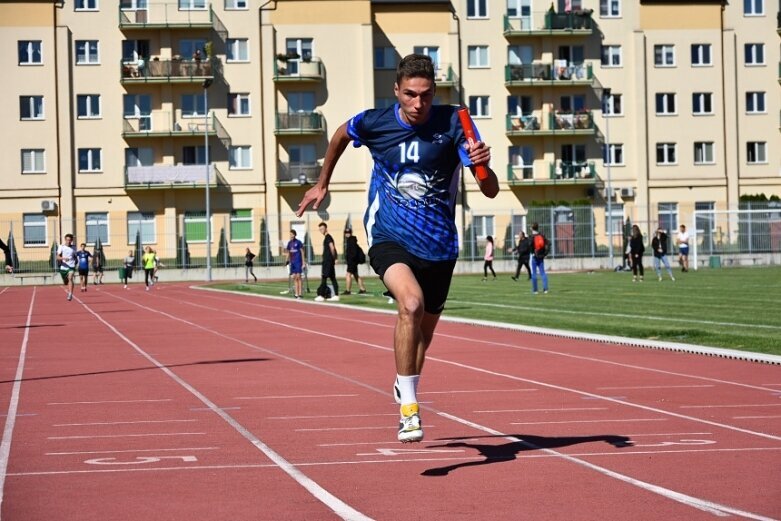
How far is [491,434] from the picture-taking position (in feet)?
32.5

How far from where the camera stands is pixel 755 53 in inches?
3068

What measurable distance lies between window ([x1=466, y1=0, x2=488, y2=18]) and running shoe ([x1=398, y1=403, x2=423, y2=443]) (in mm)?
68572

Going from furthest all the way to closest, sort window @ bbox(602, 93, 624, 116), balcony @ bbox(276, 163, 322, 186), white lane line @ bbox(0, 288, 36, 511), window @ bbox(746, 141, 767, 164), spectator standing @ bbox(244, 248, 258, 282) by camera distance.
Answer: window @ bbox(746, 141, 767, 164) → window @ bbox(602, 93, 624, 116) → balcony @ bbox(276, 163, 322, 186) → spectator standing @ bbox(244, 248, 258, 282) → white lane line @ bbox(0, 288, 36, 511)

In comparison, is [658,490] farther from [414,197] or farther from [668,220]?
[668,220]

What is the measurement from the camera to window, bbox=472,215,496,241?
71.3 meters

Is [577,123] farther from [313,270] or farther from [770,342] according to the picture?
[770,342]

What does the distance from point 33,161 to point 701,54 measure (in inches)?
1439

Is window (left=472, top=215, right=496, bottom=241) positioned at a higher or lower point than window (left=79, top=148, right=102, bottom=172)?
lower

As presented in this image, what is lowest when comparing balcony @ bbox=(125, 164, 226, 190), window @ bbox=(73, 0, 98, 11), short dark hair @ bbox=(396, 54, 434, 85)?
short dark hair @ bbox=(396, 54, 434, 85)

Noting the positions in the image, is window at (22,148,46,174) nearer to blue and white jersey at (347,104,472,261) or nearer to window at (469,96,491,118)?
window at (469,96,491,118)

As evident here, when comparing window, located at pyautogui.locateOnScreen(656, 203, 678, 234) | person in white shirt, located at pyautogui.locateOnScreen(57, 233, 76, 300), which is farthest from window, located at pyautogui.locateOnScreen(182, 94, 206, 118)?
person in white shirt, located at pyautogui.locateOnScreen(57, 233, 76, 300)

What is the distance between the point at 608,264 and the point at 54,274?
2626 cm

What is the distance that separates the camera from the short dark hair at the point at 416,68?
850cm

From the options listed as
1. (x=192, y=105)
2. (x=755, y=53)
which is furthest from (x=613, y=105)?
(x=192, y=105)
